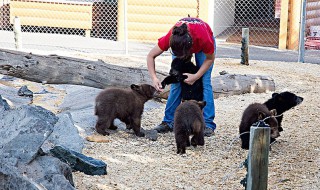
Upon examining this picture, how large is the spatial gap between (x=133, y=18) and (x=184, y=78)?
14.4 meters

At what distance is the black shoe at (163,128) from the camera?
8219 mm

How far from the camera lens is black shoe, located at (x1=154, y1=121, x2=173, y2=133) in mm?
8219

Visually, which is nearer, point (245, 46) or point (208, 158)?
point (208, 158)

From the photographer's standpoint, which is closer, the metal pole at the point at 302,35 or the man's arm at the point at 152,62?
Result: the man's arm at the point at 152,62

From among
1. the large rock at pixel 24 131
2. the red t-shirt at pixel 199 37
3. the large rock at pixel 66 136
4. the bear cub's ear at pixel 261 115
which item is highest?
the red t-shirt at pixel 199 37

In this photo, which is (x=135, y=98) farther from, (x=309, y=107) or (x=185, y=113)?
(x=309, y=107)

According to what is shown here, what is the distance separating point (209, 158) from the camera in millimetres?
6953

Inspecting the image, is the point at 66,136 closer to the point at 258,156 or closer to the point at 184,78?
the point at 184,78

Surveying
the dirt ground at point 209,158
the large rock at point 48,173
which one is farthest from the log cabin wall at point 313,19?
the large rock at point 48,173

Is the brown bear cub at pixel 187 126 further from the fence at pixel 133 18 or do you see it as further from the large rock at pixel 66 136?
the fence at pixel 133 18

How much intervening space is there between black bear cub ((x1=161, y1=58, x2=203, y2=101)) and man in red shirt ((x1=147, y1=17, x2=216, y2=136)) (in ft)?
0.20

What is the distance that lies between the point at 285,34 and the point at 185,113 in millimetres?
14413

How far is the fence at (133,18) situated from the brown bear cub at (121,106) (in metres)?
13.4

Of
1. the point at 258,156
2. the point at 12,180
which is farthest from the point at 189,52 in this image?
the point at 12,180
